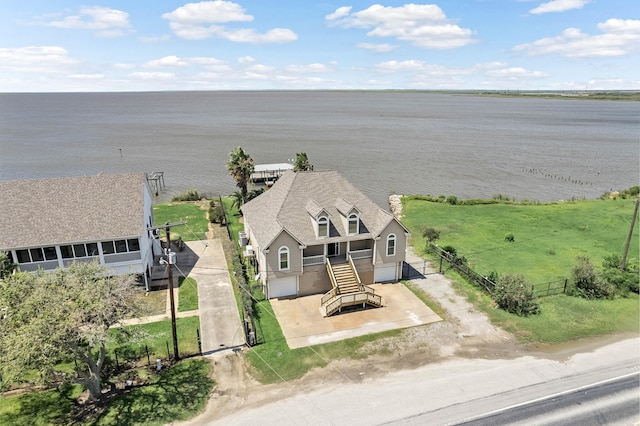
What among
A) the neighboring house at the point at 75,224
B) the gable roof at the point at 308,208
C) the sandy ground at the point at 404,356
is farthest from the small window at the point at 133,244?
the sandy ground at the point at 404,356

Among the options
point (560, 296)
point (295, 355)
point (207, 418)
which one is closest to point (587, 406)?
point (560, 296)

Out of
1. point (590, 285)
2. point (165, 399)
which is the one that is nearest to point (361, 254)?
point (165, 399)

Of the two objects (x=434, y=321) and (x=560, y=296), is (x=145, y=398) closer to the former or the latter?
(x=434, y=321)

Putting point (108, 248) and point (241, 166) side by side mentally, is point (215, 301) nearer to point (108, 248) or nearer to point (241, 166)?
point (108, 248)

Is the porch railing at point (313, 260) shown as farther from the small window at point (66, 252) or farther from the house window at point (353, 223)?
the small window at point (66, 252)

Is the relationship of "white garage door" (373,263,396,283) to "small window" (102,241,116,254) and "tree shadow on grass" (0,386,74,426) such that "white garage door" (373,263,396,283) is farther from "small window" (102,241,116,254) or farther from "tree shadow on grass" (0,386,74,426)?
"tree shadow on grass" (0,386,74,426)

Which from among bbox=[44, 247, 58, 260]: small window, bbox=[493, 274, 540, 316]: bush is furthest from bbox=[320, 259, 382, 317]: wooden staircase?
bbox=[44, 247, 58, 260]: small window
